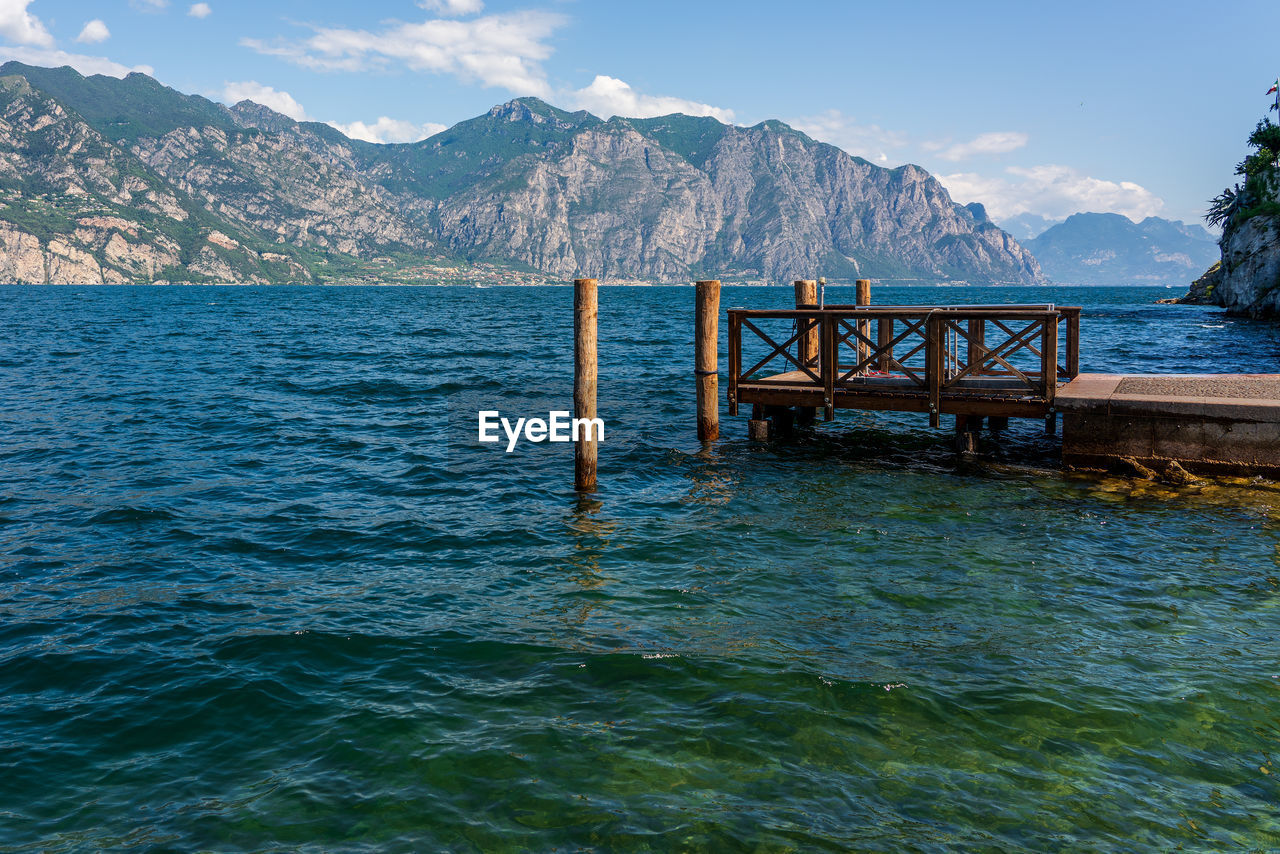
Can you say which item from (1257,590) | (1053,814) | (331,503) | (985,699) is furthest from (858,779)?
(331,503)

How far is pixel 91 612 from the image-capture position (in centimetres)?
979

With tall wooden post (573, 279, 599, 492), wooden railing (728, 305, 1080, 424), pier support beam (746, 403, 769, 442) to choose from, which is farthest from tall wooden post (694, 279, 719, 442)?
tall wooden post (573, 279, 599, 492)

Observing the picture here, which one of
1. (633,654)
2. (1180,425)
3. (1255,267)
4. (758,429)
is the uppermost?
(1255,267)

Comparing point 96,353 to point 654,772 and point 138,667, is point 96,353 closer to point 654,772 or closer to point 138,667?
point 138,667

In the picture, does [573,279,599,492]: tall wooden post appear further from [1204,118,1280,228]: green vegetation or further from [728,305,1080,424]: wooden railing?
[1204,118,1280,228]: green vegetation

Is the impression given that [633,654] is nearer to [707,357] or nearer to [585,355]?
[585,355]

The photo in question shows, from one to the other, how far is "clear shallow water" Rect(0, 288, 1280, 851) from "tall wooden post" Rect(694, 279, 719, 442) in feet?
3.61

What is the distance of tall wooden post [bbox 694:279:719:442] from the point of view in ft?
61.2

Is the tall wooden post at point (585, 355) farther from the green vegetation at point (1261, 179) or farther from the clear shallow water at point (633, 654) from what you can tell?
the green vegetation at point (1261, 179)

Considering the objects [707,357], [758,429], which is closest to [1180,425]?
[758,429]

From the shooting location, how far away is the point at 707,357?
738 inches

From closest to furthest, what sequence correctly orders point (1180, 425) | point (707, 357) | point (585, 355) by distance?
point (585, 355)
point (1180, 425)
point (707, 357)

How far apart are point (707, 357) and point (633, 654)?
1105 centimetres

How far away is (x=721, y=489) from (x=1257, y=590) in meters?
8.61
